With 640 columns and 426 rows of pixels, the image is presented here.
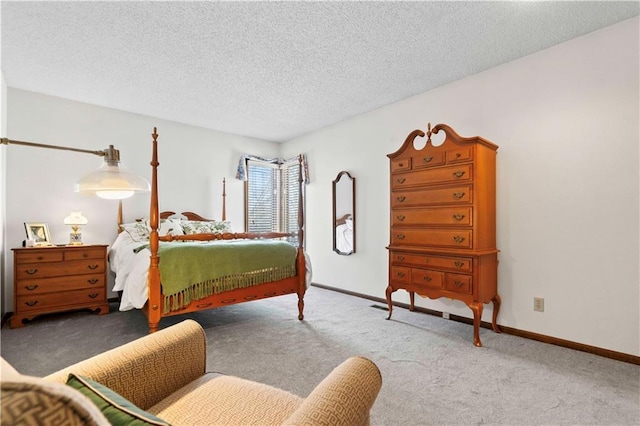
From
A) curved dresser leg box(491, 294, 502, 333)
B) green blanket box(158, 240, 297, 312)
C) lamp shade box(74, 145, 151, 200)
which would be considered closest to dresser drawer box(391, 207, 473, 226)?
curved dresser leg box(491, 294, 502, 333)

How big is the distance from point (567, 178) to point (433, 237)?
1174 mm

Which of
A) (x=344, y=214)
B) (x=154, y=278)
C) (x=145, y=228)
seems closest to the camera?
(x=154, y=278)

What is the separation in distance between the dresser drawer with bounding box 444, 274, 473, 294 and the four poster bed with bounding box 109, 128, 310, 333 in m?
1.45

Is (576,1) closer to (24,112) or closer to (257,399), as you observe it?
(257,399)

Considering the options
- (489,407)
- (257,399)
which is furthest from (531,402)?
(257,399)

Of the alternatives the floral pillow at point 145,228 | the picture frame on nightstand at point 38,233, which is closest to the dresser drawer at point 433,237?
the floral pillow at point 145,228

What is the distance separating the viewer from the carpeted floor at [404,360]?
1736 mm

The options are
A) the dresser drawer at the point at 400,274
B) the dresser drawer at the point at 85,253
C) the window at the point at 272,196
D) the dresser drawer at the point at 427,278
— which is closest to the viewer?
the dresser drawer at the point at 427,278

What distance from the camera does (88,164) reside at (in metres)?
3.91

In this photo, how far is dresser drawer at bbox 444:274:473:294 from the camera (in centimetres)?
267

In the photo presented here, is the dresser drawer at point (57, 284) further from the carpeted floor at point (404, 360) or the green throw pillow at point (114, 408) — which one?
the green throw pillow at point (114, 408)

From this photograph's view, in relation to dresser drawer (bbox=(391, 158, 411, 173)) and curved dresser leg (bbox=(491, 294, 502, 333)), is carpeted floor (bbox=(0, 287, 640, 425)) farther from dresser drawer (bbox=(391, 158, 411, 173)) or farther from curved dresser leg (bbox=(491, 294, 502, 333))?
dresser drawer (bbox=(391, 158, 411, 173))

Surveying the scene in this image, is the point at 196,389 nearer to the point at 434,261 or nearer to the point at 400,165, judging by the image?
the point at 434,261

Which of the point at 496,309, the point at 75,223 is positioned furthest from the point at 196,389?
the point at 75,223
